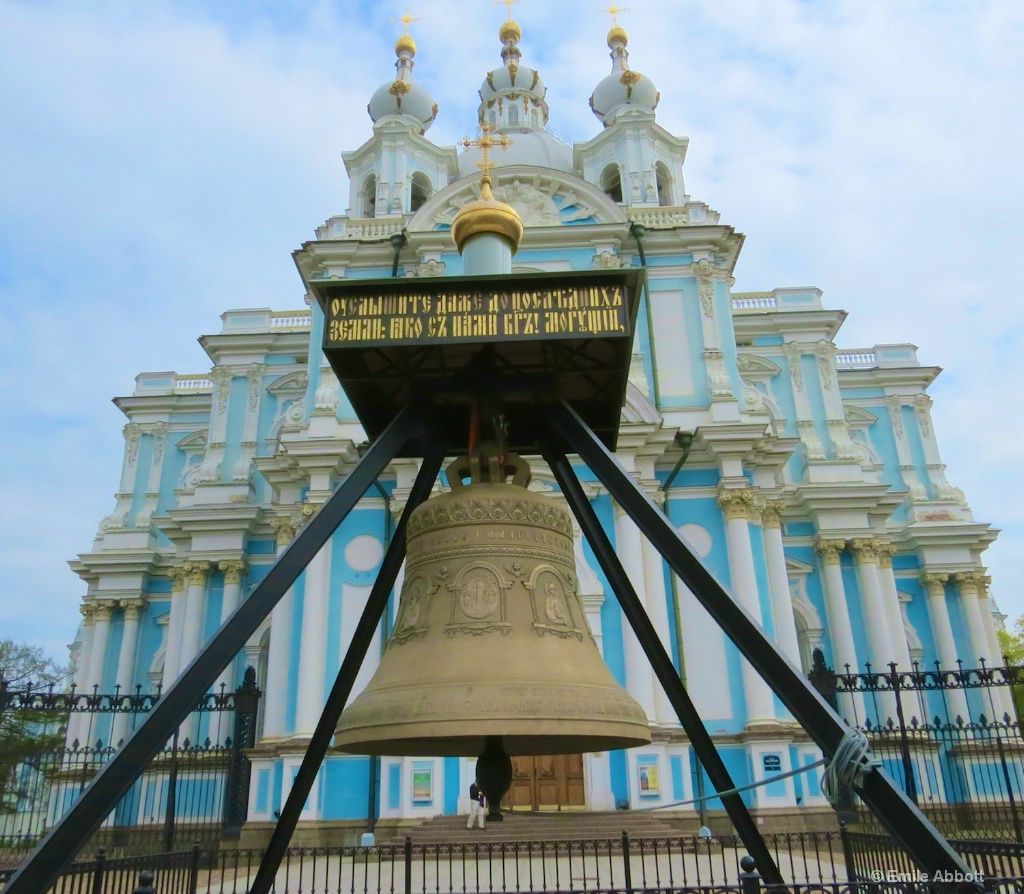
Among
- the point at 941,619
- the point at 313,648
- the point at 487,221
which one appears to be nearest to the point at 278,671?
the point at 313,648

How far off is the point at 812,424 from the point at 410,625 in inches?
872

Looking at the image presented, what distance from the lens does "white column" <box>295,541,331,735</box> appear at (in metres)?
16.9

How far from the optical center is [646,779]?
15750mm

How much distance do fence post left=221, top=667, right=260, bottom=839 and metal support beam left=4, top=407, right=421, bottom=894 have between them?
40.5 feet

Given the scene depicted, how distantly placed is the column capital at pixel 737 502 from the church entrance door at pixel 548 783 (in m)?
6.05

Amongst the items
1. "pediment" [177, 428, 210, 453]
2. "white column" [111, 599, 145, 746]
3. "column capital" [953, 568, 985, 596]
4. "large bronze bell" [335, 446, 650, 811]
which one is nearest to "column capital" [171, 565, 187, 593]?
"white column" [111, 599, 145, 746]

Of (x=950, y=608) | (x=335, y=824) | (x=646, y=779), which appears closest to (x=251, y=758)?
(x=335, y=824)

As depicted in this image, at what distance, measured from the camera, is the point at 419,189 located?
27.6 meters

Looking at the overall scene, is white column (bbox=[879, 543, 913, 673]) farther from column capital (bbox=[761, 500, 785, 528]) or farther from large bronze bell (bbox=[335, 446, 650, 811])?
large bronze bell (bbox=[335, 446, 650, 811])

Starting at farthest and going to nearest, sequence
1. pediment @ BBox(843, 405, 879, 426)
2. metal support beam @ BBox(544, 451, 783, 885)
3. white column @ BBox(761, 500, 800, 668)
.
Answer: pediment @ BBox(843, 405, 879, 426), white column @ BBox(761, 500, 800, 668), metal support beam @ BBox(544, 451, 783, 885)

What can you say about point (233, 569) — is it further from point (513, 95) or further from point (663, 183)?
point (513, 95)

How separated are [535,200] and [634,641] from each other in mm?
11446

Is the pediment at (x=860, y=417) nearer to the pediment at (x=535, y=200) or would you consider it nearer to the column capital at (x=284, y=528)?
the pediment at (x=535, y=200)

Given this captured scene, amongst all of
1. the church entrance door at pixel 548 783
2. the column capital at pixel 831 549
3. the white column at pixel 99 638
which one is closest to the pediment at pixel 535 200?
the column capital at pixel 831 549
